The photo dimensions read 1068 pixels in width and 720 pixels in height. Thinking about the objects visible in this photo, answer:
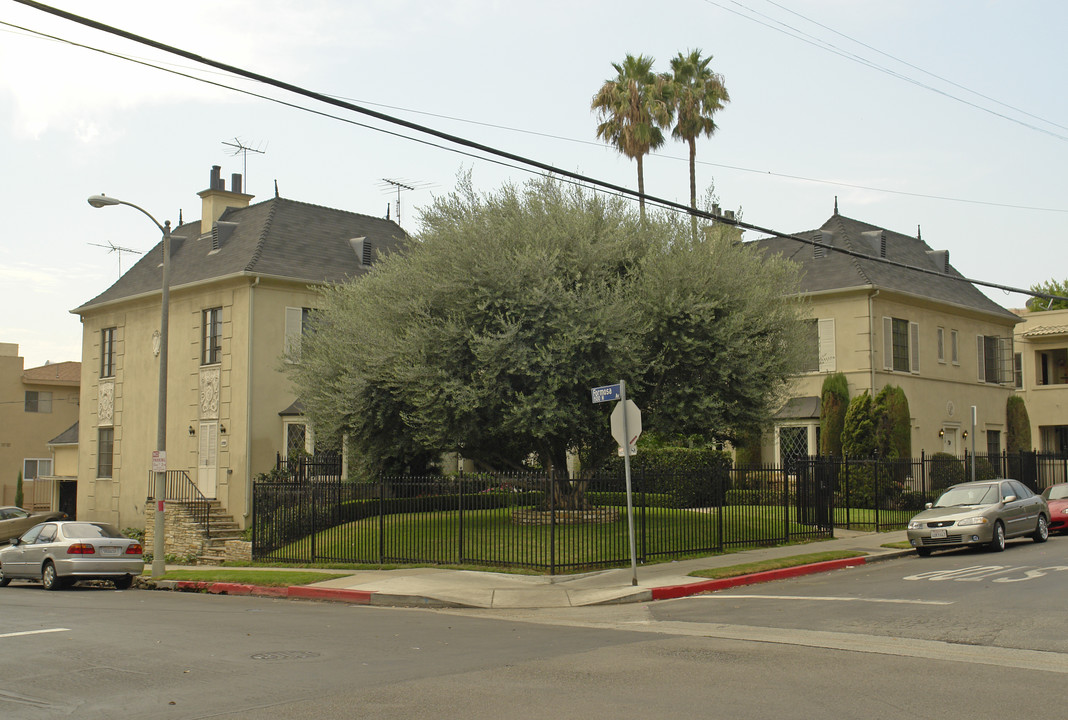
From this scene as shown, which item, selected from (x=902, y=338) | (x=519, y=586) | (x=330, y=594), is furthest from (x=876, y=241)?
(x=330, y=594)

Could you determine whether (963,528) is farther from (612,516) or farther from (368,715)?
(368,715)

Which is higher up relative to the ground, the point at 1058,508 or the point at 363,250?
the point at 363,250

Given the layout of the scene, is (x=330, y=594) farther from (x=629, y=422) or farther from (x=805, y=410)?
(x=805, y=410)

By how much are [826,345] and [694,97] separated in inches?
482

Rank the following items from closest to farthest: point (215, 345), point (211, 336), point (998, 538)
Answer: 1. point (998, 538)
2. point (215, 345)
3. point (211, 336)

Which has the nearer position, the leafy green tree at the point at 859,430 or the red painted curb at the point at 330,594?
the red painted curb at the point at 330,594

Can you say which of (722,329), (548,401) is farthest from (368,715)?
(722,329)

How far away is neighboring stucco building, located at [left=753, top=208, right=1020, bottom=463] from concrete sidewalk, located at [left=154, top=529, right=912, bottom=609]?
1346 cm

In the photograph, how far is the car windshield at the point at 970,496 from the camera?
762 inches

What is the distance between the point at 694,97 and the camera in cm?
3925

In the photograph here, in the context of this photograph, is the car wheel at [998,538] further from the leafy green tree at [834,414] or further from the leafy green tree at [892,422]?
the leafy green tree at [834,414]

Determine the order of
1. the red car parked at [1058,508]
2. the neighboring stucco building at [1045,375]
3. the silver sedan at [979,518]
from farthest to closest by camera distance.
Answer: the neighboring stucco building at [1045,375] → the red car parked at [1058,508] → the silver sedan at [979,518]

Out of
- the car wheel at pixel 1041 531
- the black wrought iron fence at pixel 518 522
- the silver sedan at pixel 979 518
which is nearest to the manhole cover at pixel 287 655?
the black wrought iron fence at pixel 518 522

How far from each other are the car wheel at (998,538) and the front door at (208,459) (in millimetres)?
21505
